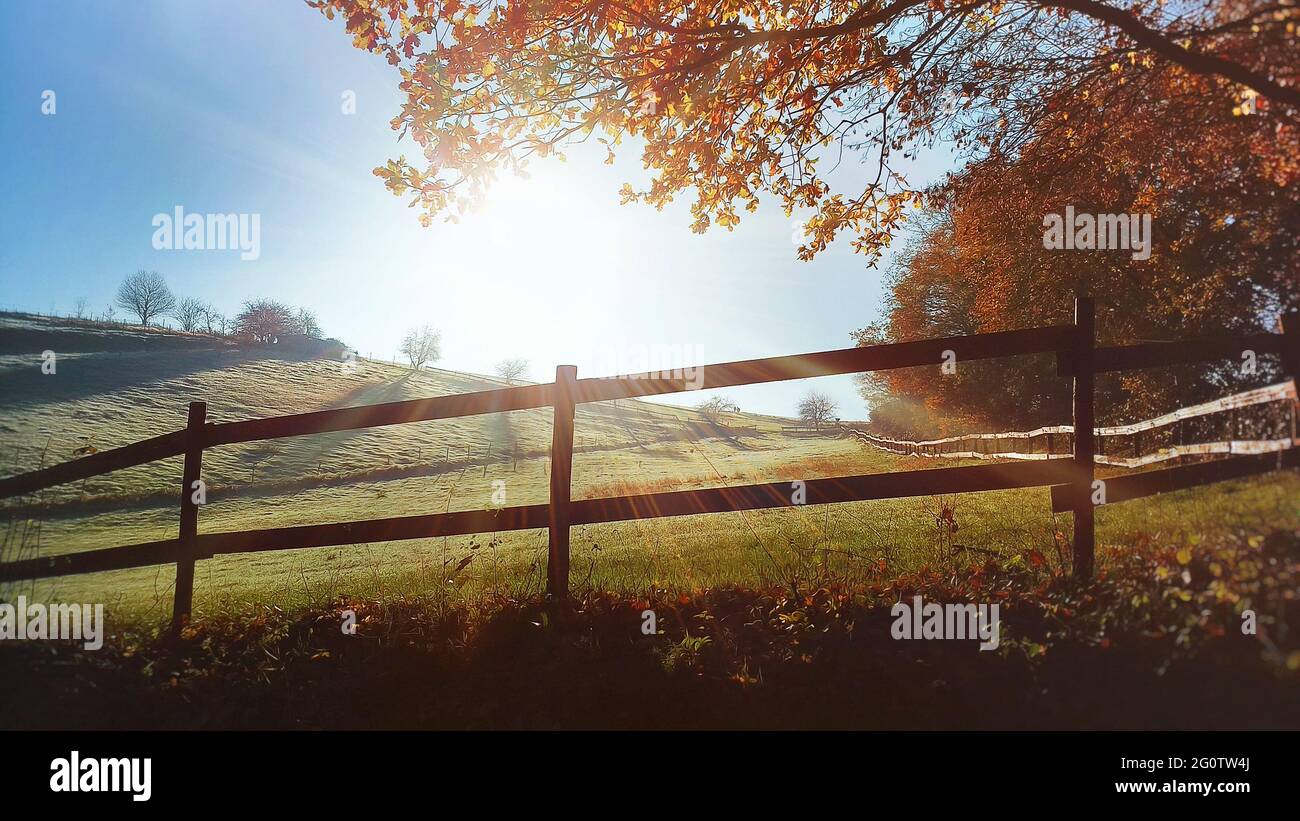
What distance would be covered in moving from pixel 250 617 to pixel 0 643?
6.31 feet

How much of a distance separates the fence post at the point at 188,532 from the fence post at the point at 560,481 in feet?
11.3

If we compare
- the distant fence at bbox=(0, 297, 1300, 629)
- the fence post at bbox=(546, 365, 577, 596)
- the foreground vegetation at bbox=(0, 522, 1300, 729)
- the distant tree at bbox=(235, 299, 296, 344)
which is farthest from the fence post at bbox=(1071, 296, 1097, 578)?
the distant tree at bbox=(235, 299, 296, 344)

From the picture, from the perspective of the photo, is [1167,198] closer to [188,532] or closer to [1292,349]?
[1292,349]

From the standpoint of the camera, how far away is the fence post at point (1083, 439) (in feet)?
13.9

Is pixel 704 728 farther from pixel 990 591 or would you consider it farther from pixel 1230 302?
pixel 1230 302

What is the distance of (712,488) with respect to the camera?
492 centimetres

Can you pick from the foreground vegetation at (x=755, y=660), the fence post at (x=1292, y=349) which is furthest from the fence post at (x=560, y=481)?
the fence post at (x=1292, y=349)

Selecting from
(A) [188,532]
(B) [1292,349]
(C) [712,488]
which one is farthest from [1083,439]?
(A) [188,532]

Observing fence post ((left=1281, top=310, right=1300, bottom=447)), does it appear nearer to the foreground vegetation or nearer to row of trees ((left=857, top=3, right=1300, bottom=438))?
row of trees ((left=857, top=3, right=1300, bottom=438))

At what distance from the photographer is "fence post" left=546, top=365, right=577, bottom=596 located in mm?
4824

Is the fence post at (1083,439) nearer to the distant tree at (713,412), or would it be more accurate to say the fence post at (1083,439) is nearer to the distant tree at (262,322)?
the distant tree at (713,412)

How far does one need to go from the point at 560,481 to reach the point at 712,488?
1318 mm

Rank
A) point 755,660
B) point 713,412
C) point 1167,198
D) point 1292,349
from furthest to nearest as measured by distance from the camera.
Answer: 1. point 713,412
2. point 1167,198
3. point 755,660
4. point 1292,349
